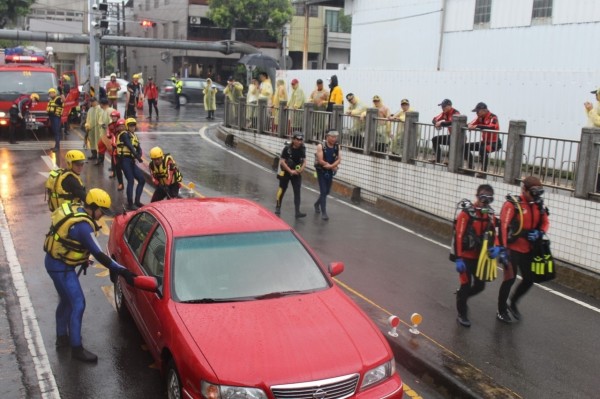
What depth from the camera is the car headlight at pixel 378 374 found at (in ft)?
15.0

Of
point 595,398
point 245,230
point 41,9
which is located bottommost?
point 595,398

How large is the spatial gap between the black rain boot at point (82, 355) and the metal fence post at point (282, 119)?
1254cm

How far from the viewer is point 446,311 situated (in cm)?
783

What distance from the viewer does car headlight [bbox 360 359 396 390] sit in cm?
457

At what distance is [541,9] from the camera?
1678cm

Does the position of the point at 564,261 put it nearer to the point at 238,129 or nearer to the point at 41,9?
the point at 238,129

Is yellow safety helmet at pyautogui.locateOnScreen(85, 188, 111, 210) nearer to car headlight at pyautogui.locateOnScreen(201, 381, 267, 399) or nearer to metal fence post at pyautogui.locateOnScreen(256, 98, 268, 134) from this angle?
car headlight at pyautogui.locateOnScreen(201, 381, 267, 399)

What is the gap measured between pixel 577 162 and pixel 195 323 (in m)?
6.89

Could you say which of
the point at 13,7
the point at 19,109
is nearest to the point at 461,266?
the point at 19,109

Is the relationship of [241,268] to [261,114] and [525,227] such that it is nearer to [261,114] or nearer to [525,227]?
[525,227]

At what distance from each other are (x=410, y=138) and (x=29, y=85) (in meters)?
13.9

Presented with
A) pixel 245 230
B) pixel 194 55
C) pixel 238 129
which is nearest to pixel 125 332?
pixel 245 230

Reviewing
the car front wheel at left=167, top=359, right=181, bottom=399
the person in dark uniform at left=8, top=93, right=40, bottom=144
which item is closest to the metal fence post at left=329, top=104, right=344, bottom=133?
the person in dark uniform at left=8, top=93, right=40, bottom=144

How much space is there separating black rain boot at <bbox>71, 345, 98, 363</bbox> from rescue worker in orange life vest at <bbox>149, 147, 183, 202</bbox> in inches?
177
